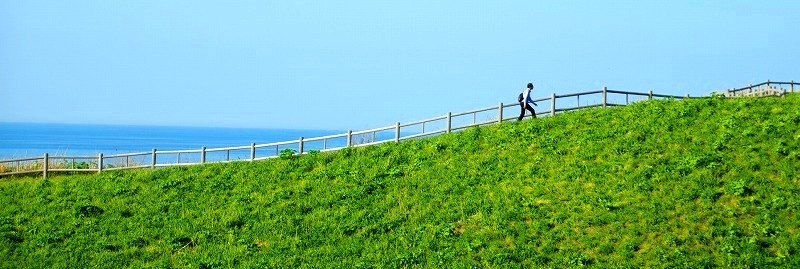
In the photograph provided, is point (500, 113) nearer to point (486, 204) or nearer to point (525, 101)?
point (525, 101)

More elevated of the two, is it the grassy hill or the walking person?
the walking person

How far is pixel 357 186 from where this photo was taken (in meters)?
32.0

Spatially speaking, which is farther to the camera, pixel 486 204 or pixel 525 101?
pixel 525 101

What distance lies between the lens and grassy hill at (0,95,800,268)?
24.5 m

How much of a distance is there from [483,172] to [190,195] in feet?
34.5

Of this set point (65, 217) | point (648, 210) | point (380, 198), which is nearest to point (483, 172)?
point (380, 198)

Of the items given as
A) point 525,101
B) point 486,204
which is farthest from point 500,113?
point 486,204

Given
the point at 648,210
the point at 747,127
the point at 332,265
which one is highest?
the point at 747,127

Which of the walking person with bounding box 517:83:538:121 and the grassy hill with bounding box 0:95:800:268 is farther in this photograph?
the walking person with bounding box 517:83:538:121

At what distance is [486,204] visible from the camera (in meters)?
28.2

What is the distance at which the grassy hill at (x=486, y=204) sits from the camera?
24500 mm

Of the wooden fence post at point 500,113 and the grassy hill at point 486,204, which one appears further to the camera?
the wooden fence post at point 500,113

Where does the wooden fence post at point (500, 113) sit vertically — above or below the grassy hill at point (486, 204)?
above

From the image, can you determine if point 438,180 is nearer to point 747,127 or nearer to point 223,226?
point 223,226
